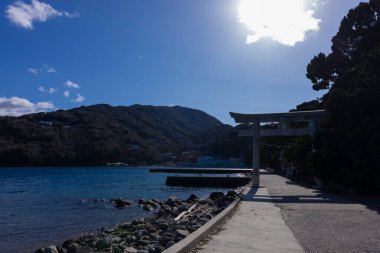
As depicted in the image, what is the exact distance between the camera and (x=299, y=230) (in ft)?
35.7

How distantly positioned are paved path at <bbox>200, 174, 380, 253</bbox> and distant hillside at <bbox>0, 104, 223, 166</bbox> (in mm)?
130477

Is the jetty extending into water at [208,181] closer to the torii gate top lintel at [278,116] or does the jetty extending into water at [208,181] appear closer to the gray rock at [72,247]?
the torii gate top lintel at [278,116]

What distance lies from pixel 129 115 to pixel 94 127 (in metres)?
39.3

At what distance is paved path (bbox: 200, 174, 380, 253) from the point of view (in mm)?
8586

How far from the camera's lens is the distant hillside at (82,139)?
134500mm

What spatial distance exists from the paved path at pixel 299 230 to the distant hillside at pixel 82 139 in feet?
428

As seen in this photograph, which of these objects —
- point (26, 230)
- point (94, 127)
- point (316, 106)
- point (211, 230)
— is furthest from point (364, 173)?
point (94, 127)

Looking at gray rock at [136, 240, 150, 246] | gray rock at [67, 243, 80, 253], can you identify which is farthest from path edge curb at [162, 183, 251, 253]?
gray rock at [67, 243, 80, 253]

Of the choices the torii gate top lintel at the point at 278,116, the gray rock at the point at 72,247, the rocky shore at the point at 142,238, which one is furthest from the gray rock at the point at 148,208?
the gray rock at the point at 72,247

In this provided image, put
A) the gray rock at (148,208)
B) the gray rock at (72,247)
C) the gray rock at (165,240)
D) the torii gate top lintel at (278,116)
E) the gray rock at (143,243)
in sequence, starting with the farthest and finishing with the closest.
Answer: the torii gate top lintel at (278,116)
the gray rock at (148,208)
the gray rock at (72,247)
the gray rock at (143,243)
the gray rock at (165,240)

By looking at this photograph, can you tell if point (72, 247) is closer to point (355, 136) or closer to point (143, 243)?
point (143, 243)

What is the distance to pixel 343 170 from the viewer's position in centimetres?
2331

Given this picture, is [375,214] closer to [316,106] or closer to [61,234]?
[61,234]

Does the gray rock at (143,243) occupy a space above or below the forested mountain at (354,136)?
below
